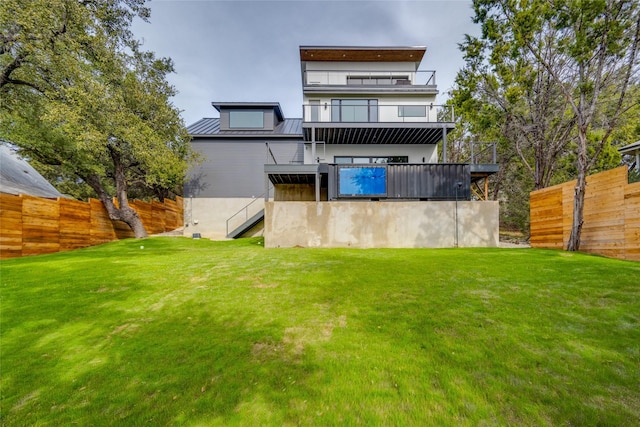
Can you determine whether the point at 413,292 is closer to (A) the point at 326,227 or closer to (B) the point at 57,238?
(A) the point at 326,227

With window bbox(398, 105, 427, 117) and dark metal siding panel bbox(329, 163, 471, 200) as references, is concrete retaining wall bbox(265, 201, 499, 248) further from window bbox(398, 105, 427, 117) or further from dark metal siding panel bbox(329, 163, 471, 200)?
window bbox(398, 105, 427, 117)

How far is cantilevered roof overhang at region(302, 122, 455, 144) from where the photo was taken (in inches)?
504

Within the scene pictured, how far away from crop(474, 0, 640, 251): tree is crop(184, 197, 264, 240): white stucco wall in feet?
49.8

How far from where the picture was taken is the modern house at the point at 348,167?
10516 mm

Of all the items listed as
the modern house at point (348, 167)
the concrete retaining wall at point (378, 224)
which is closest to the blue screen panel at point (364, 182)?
the modern house at point (348, 167)

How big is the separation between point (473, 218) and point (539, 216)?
2531 millimetres

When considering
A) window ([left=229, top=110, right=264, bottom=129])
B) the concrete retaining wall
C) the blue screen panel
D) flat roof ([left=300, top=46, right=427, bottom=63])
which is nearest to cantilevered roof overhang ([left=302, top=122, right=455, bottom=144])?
the blue screen panel

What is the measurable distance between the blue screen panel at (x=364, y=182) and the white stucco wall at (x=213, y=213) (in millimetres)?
7295

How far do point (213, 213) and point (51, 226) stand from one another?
7.44 meters

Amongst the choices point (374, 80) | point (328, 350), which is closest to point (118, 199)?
point (328, 350)

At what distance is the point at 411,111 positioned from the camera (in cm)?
1456

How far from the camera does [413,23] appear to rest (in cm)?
1464

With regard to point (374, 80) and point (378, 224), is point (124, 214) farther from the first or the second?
point (374, 80)

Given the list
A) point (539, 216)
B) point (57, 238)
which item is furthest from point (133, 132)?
point (539, 216)
